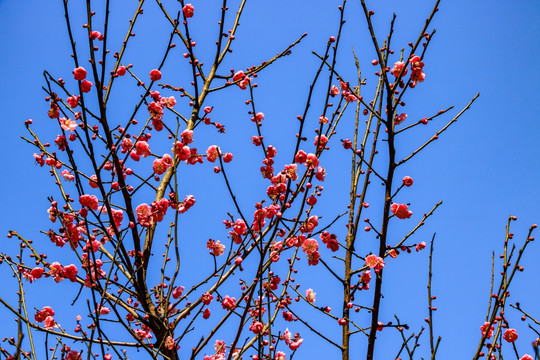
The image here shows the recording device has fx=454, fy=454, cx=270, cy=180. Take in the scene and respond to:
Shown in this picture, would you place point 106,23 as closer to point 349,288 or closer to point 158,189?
point 158,189

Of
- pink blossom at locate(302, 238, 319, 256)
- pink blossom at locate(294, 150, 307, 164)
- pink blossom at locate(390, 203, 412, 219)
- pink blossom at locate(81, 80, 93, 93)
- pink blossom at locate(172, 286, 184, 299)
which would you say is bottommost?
pink blossom at locate(302, 238, 319, 256)

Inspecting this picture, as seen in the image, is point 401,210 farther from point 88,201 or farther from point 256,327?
point 88,201

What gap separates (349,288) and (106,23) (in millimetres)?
2820

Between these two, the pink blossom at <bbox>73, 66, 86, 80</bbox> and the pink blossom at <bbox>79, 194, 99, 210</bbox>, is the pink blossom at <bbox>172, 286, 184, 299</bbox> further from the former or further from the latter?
the pink blossom at <bbox>73, 66, 86, 80</bbox>

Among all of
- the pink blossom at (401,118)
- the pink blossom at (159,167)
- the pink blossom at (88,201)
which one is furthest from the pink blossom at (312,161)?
the pink blossom at (88,201)

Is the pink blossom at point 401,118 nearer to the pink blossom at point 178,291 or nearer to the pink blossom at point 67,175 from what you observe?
the pink blossom at point 178,291

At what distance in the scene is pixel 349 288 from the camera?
380cm

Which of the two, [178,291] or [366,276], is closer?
[366,276]

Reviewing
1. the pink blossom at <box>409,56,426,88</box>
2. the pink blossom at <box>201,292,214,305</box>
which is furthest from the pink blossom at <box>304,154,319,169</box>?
the pink blossom at <box>201,292,214,305</box>

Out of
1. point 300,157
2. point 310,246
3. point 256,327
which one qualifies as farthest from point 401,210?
point 256,327

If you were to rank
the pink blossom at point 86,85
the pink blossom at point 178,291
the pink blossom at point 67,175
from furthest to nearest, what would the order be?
the pink blossom at point 178,291 < the pink blossom at point 67,175 < the pink blossom at point 86,85

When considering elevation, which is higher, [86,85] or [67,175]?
[86,85]

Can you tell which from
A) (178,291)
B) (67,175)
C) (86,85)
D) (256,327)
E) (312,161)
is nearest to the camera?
(312,161)

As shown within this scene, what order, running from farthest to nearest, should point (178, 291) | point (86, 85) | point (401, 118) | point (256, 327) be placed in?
point (178, 291) < point (401, 118) < point (86, 85) < point (256, 327)
